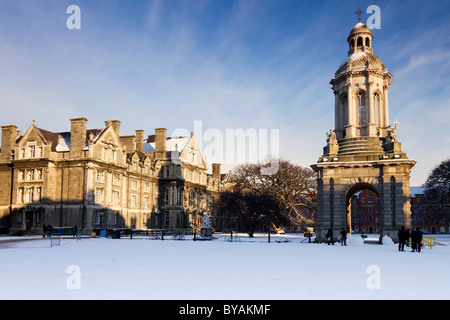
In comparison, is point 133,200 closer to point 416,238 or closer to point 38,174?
point 38,174

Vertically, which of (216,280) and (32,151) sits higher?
(32,151)

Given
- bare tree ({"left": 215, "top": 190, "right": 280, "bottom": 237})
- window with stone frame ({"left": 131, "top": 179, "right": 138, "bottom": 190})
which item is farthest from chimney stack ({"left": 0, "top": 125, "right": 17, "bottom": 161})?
bare tree ({"left": 215, "top": 190, "right": 280, "bottom": 237})

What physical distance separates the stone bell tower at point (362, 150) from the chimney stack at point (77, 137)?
31.4 metres

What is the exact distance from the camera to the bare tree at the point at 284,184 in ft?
205

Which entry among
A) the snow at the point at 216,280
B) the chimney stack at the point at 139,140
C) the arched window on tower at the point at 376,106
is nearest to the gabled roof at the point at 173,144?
the chimney stack at the point at 139,140

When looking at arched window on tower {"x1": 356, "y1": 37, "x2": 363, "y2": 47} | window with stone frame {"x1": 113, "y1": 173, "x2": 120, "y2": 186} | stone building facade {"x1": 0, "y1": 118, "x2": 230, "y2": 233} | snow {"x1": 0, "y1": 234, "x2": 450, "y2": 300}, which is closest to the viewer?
snow {"x1": 0, "y1": 234, "x2": 450, "y2": 300}

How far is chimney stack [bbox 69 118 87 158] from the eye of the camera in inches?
2188

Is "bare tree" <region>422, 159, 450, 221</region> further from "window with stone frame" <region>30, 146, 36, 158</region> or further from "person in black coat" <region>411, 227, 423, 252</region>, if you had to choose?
"window with stone frame" <region>30, 146, 36, 158</region>

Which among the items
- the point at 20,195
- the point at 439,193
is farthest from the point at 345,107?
the point at 20,195

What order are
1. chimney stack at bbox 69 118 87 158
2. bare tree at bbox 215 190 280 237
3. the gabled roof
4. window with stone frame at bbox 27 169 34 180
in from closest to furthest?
chimney stack at bbox 69 118 87 158
window with stone frame at bbox 27 169 34 180
bare tree at bbox 215 190 280 237
the gabled roof

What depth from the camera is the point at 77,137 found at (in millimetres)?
56000

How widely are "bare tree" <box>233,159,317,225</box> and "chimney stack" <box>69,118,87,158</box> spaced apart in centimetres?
2282

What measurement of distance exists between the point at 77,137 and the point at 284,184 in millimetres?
28885
